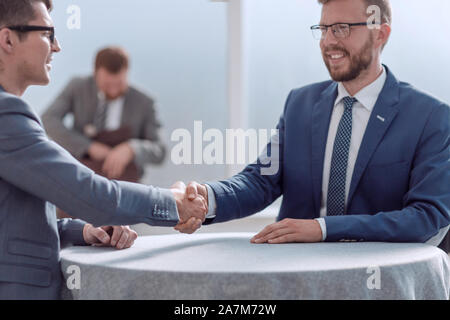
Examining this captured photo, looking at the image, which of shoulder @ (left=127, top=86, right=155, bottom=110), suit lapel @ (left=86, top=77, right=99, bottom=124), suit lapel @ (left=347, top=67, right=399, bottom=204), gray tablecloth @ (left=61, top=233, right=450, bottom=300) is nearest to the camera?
gray tablecloth @ (left=61, top=233, right=450, bottom=300)

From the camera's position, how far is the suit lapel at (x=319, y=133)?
6.58ft

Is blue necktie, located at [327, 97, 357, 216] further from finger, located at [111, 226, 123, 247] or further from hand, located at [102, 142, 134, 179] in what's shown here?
hand, located at [102, 142, 134, 179]

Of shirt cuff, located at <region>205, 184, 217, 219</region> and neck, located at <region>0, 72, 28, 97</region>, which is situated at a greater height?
neck, located at <region>0, 72, 28, 97</region>

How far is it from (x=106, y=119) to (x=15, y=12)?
2225 millimetres

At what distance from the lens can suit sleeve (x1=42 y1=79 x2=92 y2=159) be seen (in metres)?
3.60

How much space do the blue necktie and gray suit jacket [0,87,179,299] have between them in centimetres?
79

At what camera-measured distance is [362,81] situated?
2.10 m

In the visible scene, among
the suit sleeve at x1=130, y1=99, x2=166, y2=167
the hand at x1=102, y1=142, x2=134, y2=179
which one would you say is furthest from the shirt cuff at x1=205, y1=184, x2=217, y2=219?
the suit sleeve at x1=130, y1=99, x2=166, y2=167

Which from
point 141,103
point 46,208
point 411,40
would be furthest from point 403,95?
point 411,40

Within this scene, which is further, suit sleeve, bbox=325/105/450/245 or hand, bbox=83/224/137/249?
suit sleeve, bbox=325/105/450/245

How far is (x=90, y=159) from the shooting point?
3617mm

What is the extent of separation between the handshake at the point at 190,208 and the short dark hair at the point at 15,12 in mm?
652
